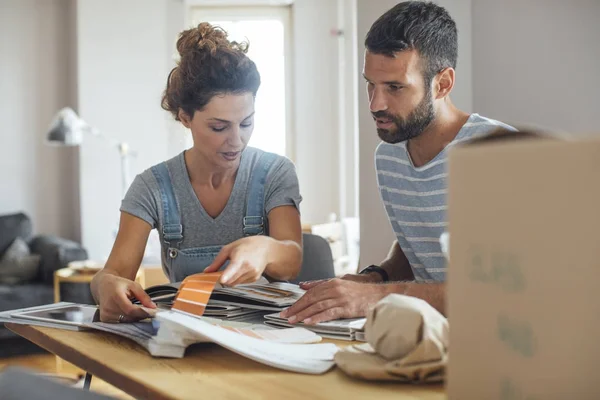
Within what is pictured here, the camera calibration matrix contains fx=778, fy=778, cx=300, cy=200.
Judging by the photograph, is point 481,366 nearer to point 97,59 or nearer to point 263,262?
point 263,262

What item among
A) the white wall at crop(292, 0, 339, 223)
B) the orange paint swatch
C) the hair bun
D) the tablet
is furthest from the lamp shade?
the orange paint swatch

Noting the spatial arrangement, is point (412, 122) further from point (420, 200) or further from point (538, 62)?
point (538, 62)

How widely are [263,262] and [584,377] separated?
928 mm

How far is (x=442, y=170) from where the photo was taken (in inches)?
71.1

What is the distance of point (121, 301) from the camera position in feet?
4.43

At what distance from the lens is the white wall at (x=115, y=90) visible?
6164 mm

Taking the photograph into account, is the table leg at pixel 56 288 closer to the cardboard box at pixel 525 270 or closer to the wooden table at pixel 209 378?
the wooden table at pixel 209 378

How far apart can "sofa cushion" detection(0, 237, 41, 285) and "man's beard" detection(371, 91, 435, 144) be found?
13.3 ft

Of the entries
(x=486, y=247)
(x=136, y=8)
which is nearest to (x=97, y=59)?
(x=136, y=8)

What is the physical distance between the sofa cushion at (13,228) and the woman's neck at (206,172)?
13.2 feet

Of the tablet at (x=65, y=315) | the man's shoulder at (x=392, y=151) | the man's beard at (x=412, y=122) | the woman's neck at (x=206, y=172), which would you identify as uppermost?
the man's beard at (x=412, y=122)

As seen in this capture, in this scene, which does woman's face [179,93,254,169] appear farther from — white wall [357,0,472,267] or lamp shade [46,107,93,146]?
lamp shade [46,107,93,146]

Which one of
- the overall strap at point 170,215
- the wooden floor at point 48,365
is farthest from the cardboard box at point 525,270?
the wooden floor at point 48,365

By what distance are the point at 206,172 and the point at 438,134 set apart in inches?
23.4
